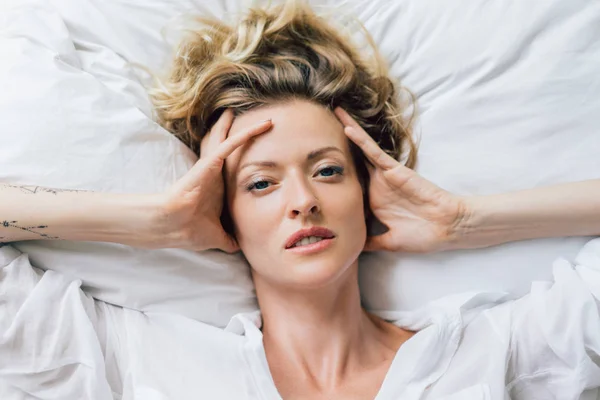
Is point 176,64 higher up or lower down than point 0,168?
higher up

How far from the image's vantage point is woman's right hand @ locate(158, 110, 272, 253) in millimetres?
1415

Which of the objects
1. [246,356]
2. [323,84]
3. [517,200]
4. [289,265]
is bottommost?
[246,356]

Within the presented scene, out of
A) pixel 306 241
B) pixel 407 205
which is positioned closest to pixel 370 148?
pixel 407 205

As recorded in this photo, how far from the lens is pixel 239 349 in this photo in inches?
58.8

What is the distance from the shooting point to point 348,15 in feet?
5.79

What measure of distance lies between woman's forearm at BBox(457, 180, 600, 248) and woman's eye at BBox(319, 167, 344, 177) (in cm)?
30

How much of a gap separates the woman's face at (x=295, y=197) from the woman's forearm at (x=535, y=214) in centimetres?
26

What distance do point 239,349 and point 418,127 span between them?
661 mm

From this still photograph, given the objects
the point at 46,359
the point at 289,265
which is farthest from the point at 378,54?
the point at 46,359

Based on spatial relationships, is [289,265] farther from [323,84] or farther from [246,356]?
[323,84]

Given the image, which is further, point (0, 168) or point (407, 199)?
point (407, 199)

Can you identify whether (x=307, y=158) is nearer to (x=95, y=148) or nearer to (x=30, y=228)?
(x=95, y=148)

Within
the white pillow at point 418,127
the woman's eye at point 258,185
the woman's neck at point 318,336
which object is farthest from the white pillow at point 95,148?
the woman's eye at point 258,185

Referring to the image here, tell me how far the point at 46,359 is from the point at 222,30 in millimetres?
837
